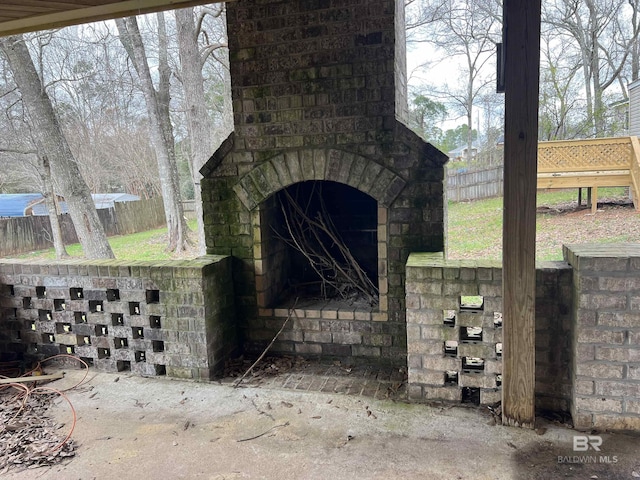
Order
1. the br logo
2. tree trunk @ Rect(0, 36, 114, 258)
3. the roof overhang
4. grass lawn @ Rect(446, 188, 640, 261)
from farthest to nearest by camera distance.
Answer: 1. grass lawn @ Rect(446, 188, 640, 261)
2. tree trunk @ Rect(0, 36, 114, 258)
3. the roof overhang
4. the br logo

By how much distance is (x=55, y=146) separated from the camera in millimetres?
6176

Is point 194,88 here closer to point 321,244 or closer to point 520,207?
point 321,244

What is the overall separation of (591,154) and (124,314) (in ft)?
26.7

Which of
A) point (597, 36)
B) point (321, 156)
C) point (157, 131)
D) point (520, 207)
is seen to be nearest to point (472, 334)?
point (520, 207)

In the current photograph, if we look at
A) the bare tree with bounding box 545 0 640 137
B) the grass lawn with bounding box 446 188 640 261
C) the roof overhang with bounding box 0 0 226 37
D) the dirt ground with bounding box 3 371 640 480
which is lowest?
the dirt ground with bounding box 3 371 640 480

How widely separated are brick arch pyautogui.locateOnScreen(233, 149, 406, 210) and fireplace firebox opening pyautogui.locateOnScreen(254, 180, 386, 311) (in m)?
0.33

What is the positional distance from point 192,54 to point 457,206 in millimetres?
7803

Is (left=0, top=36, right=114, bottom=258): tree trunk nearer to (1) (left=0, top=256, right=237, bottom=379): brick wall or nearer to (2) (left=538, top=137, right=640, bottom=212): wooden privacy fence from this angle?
(1) (left=0, top=256, right=237, bottom=379): brick wall

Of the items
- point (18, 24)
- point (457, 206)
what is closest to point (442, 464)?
point (18, 24)

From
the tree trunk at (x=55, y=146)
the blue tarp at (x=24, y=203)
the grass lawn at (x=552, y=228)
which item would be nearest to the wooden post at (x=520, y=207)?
the grass lawn at (x=552, y=228)

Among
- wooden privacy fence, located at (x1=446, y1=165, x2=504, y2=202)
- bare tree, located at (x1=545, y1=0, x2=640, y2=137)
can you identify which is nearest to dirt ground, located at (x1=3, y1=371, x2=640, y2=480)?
wooden privacy fence, located at (x1=446, y1=165, x2=504, y2=202)

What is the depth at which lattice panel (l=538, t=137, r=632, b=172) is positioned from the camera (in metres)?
7.73

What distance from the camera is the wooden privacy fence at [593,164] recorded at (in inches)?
302

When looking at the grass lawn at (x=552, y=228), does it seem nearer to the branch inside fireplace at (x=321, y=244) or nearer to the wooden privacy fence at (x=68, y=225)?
the branch inside fireplace at (x=321, y=244)
